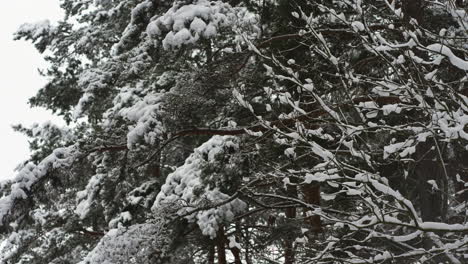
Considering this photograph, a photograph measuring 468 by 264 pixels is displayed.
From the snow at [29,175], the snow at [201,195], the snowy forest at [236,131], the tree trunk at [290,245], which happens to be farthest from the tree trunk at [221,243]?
the snow at [29,175]

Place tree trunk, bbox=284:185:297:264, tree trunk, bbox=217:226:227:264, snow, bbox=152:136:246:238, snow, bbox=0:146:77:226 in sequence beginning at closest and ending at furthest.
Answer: tree trunk, bbox=284:185:297:264
snow, bbox=152:136:246:238
snow, bbox=0:146:77:226
tree trunk, bbox=217:226:227:264

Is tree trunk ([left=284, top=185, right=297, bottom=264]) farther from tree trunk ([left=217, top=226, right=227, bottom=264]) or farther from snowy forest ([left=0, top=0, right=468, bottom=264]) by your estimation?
tree trunk ([left=217, top=226, right=227, bottom=264])

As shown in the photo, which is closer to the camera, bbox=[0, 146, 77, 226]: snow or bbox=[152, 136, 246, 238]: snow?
bbox=[152, 136, 246, 238]: snow

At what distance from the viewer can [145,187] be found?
806cm

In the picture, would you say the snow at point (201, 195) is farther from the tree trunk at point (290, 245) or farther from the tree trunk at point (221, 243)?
the tree trunk at point (221, 243)

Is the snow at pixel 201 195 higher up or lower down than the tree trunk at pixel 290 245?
higher up

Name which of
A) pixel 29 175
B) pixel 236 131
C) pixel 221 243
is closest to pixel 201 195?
pixel 236 131

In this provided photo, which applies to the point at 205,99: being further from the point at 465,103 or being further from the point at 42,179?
the point at 465,103

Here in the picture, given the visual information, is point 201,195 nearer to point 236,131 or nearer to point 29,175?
point 236,131

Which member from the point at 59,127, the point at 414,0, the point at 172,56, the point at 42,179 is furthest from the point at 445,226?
the point at 59,127

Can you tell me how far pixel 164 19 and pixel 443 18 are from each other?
12.4ft

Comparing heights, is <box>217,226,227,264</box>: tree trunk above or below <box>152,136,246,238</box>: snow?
below

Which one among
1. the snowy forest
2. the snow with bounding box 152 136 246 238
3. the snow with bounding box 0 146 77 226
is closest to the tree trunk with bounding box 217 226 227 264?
the snowy forest

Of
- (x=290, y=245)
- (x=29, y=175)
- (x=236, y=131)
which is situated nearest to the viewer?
(x=236, y=131)
